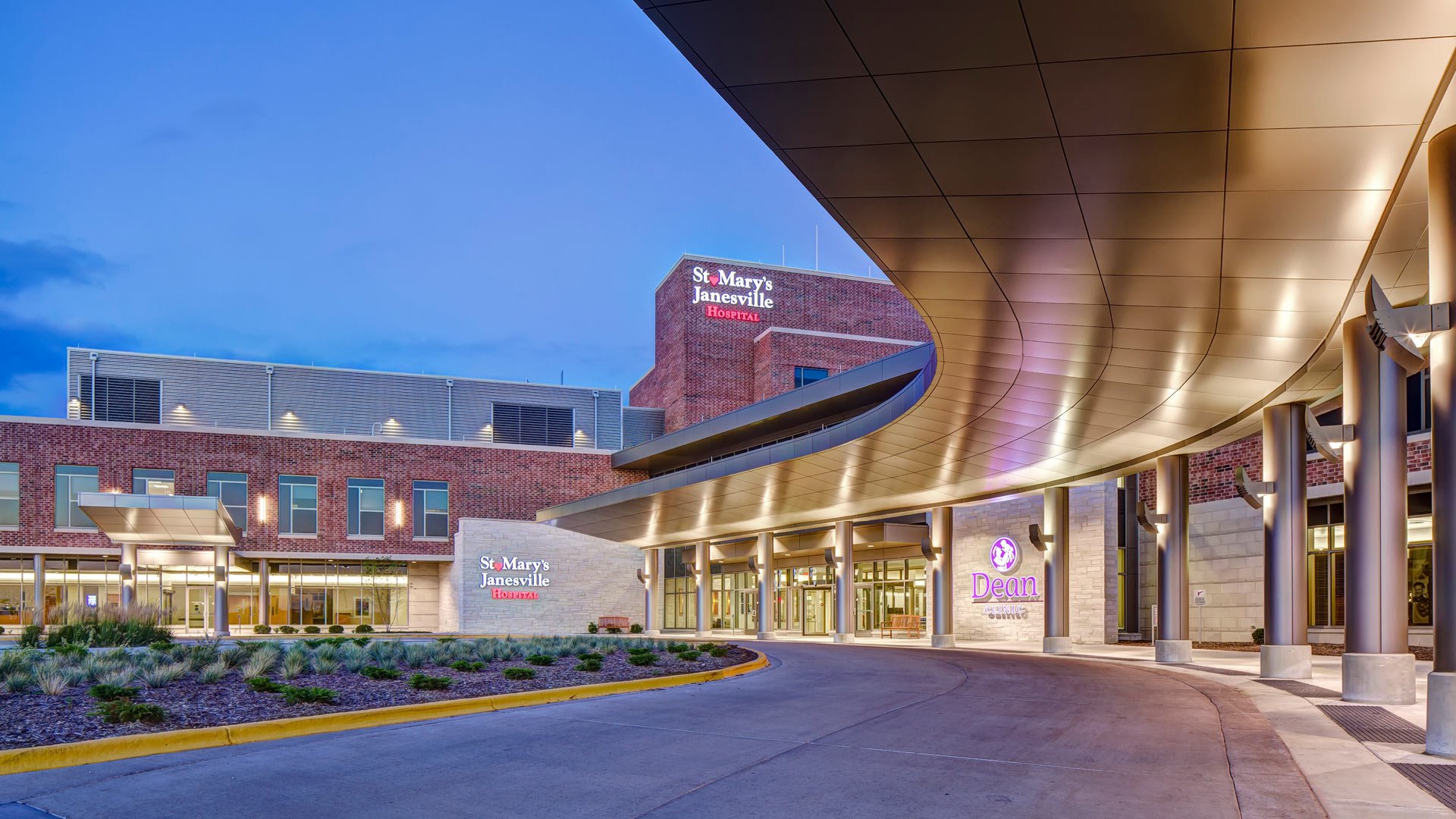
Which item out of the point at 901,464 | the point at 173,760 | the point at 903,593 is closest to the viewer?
the point at 173,760

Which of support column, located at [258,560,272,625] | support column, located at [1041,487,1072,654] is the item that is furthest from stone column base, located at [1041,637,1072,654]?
support column, located at [258,560,272,625]

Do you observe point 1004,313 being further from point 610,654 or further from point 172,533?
point 172,533

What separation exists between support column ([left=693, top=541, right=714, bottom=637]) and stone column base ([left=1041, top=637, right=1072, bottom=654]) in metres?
20.1

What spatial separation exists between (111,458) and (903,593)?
3551cm

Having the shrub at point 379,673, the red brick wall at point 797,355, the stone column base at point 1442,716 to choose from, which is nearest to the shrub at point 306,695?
the shrub at point 379,673

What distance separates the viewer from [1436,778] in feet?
27.6

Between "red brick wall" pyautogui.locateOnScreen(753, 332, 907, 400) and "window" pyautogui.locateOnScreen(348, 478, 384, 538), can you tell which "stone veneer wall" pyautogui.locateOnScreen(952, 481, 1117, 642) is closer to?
"red brick wall" pyautogui.locateOnScreen(753, 332, 907, 400)

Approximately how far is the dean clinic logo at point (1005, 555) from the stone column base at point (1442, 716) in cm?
2616

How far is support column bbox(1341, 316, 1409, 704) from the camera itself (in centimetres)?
1338

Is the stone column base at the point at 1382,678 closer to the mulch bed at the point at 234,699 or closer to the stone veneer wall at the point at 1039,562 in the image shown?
the mulch bed at the point at 234,699

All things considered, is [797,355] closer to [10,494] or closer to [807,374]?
[807,374]

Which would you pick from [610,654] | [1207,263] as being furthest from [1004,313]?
[610,654]

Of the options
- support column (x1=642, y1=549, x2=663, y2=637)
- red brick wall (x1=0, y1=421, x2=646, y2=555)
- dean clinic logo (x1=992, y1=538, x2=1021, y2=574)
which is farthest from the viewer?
support column (x1=642, y1=549, x2=663, y2=637)

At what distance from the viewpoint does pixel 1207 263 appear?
37.5 feet
